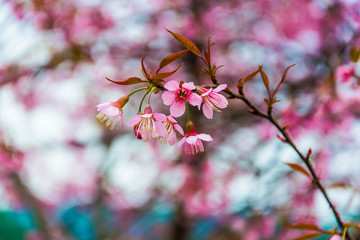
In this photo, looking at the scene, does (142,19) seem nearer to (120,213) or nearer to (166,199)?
(166,199)

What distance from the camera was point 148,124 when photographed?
852mm

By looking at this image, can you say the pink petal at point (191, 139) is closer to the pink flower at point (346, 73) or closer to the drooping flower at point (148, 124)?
the drooping flower at point (148, 124)

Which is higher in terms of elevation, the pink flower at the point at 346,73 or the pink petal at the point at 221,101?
the pink flower at the point at 346,73

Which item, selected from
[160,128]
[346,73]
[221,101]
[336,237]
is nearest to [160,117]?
[160,128]

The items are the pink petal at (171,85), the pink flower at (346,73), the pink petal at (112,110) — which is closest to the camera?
the pink petal at (171,85)

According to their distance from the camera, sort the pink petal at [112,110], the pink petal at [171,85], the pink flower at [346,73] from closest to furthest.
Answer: the pink petal at [171,85]
the pink petal at [112,110]
the pink flower at [346,73]

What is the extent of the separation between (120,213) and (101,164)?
1307mm

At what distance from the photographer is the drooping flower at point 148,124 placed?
79 cm

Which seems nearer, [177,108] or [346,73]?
[177,108]

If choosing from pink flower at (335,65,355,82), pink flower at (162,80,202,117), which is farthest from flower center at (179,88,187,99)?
pink flower at (335,65,355,82)

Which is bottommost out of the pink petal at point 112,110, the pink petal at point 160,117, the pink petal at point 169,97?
the pink petal at point 160,117

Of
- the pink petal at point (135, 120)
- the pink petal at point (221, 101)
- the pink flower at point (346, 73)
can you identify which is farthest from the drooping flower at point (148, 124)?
the pink flower at point (346, 73)

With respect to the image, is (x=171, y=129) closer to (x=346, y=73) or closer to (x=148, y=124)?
(x=148, y=124)

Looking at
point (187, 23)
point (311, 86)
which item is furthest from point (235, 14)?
point (311, 86)
